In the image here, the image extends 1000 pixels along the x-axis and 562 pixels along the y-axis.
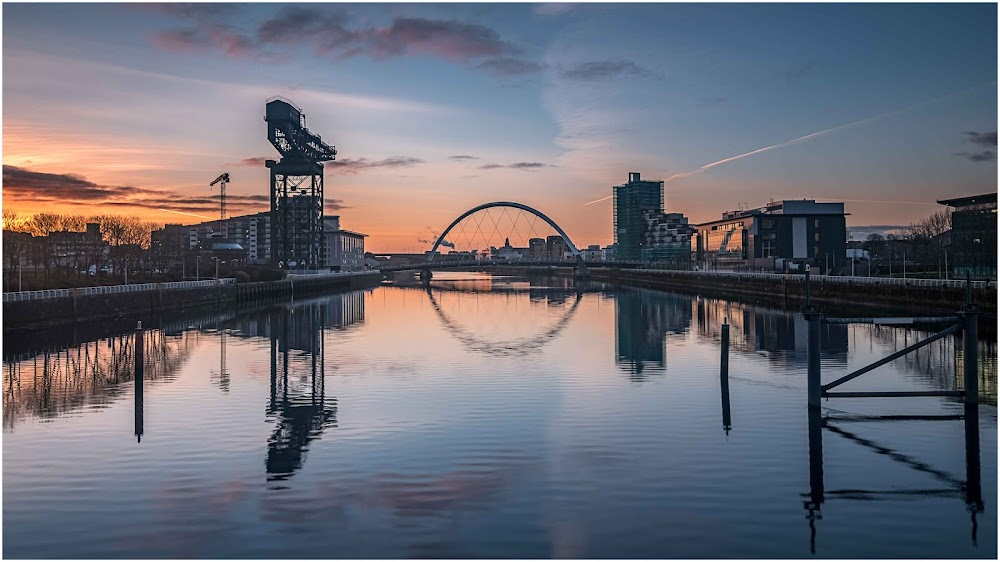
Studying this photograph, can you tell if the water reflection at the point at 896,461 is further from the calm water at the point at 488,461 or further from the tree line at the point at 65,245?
the tree line at the point at 65,245

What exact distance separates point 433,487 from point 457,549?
3.31m

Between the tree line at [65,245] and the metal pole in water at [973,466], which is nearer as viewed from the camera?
the metal pole in water at [973,466]

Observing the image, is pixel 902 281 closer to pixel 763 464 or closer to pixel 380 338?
pixel 380 338

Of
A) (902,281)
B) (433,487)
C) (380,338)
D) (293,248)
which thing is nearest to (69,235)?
(293,248)

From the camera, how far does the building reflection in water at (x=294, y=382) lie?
19391mm

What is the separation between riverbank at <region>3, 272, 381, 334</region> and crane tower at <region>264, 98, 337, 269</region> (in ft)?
45.9

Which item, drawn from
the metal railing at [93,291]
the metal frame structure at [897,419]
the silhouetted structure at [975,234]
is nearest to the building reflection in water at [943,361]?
the metal frame structure at [897,419]

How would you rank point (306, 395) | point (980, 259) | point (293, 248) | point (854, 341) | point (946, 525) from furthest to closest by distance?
point (293, 248), point (980, 259), point (854, 341), point (306, 395), point (946, 525)

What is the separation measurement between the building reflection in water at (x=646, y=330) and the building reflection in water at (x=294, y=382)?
11586 millimetres

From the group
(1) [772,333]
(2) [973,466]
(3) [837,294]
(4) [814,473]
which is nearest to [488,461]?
(4) [814,473]

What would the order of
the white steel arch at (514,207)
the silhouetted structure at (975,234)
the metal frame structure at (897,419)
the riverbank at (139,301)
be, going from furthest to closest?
the white steel arch at (514,207) < the silhouetted structure at (975,234) < the riverbank at (139,301) < the metal frame structure at (897,419)

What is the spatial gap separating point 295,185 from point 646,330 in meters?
76.9

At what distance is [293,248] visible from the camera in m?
131

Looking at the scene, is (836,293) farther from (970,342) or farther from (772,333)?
(970,342)
